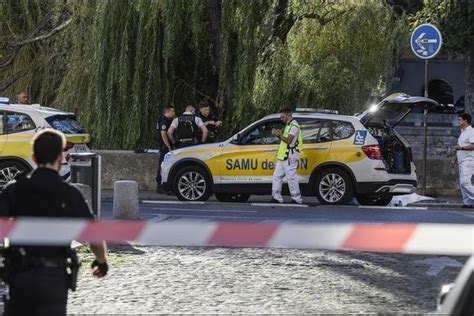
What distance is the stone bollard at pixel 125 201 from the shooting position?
13.9m

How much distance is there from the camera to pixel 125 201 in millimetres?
14023

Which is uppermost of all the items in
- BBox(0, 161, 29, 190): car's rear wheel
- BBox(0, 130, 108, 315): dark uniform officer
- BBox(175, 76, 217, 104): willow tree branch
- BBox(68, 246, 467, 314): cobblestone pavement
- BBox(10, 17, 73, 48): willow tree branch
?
BBox(10, 17, 73, 48): willow tree branch

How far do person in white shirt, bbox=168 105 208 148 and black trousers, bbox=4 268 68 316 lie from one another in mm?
13893

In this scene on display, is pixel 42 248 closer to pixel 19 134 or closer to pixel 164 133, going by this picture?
pixel 19 134

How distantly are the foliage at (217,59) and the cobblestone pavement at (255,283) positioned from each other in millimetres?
10688

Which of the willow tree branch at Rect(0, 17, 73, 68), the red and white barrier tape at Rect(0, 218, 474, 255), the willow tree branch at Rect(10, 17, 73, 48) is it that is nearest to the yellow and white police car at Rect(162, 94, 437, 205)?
the willow tree branch at Rect(10, 17, 73, 48)

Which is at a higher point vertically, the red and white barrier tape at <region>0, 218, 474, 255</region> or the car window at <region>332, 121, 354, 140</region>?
the car window at <region>332, 121, 354, 140</region>

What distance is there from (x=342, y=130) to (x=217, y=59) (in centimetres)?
657

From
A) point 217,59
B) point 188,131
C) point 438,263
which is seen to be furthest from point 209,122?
point 438,263

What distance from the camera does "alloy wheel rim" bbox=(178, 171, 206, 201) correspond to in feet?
59.2

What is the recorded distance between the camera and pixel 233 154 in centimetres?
1788

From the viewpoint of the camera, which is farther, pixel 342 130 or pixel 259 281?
pixel 342 130

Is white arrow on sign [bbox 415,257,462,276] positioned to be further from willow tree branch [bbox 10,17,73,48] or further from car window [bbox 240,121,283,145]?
willow tree branch [bbox 10,17,73,48]

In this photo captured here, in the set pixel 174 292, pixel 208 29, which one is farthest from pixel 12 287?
pixel 208 29
